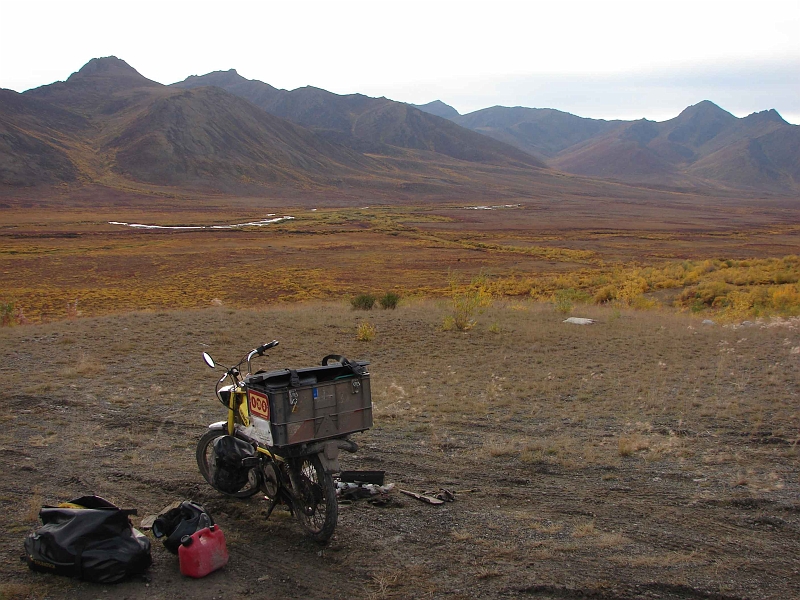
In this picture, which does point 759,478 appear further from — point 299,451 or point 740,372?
point 740,372

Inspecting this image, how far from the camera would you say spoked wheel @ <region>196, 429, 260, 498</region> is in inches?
215

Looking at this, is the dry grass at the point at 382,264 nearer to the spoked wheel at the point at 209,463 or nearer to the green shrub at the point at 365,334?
the green shrub at the point at 365,334

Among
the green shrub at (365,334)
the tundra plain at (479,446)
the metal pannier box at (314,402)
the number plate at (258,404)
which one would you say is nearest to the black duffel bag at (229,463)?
the tundra plain at (479,446)

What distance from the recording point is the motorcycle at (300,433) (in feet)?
15.5

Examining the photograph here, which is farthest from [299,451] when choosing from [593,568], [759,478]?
[759,478]

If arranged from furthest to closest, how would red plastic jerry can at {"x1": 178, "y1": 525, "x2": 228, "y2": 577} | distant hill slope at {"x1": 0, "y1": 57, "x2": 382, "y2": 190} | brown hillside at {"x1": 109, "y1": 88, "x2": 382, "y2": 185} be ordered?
1. brown hillside at {"x1": 109, "y1": 88, "x2": 382, "y2": 185}
2. distant hill slope at {"x1": 0, "y1": 57, "x2": 382, "y2": 190}
3. red plastic jerry can at {"x1": 178, "y1": 525, "x2": 228, "y2": 577}

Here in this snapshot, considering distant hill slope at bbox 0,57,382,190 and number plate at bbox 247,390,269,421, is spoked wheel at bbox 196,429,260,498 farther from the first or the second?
distant hill slope at bbox 0,57,382,190

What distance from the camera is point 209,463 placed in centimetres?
559

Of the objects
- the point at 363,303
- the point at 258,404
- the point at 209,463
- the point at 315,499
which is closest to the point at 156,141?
the point at 363,303

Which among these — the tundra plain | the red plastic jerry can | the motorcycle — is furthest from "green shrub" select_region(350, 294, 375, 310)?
the red plastic jerry can

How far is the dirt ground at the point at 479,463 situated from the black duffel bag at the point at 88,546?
0.11m

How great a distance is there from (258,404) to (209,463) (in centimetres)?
99

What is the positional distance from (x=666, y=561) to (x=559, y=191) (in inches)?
6294

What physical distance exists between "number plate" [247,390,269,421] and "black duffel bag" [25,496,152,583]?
1115 millimetres
